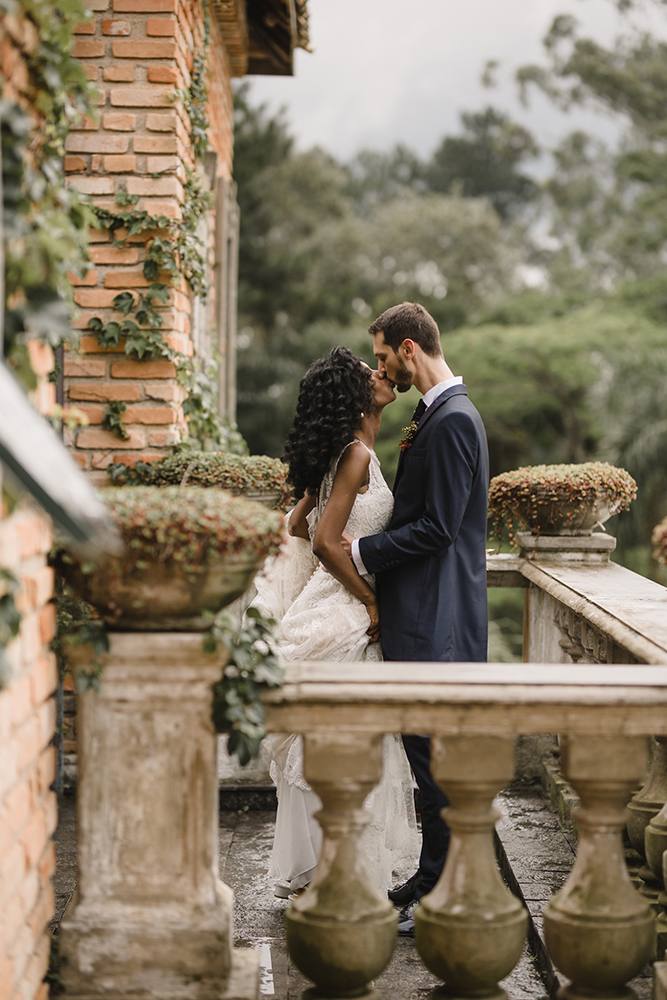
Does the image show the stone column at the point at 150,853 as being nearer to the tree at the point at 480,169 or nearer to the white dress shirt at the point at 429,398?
the white dress shirt at the point at 429,398

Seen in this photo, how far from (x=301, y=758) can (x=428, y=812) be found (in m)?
0.47

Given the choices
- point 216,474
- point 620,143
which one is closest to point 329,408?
point 216,474

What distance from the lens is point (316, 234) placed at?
2477 centimetres

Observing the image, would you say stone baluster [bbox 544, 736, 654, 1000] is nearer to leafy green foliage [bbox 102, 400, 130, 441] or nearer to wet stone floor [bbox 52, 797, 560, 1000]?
wet stone floor [bbox 52, 797, 560, 1000]

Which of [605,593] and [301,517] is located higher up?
[301,517]

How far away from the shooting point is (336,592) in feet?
11.0

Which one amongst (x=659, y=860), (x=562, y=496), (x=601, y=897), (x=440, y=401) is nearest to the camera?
(x=601, y=897)

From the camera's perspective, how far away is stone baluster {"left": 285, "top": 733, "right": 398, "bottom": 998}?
2074 mm

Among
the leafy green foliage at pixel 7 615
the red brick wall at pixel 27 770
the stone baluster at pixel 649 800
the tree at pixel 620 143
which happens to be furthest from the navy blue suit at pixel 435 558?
the tree at pixel 620 143

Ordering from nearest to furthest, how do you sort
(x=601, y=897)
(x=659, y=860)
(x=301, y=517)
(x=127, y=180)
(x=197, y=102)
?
(x=601, y=897)
(x=659, y=860)
(x=301, y=517)
(x=127, y=180)
(x=197, y=102)

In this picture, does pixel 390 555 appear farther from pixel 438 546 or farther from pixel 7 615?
pixel 7 615

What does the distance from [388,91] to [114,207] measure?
43813mm

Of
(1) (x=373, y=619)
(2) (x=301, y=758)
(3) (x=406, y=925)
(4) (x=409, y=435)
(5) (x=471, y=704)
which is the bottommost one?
(3) (x=406, y=925)

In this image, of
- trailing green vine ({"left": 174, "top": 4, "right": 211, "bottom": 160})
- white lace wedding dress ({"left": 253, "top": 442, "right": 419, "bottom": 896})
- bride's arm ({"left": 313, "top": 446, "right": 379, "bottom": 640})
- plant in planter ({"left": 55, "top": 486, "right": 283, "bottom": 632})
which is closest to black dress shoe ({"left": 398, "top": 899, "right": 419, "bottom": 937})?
white lace wedding dress ({"left": 253, "top": 442, "right": 419, "bottom": 896})
